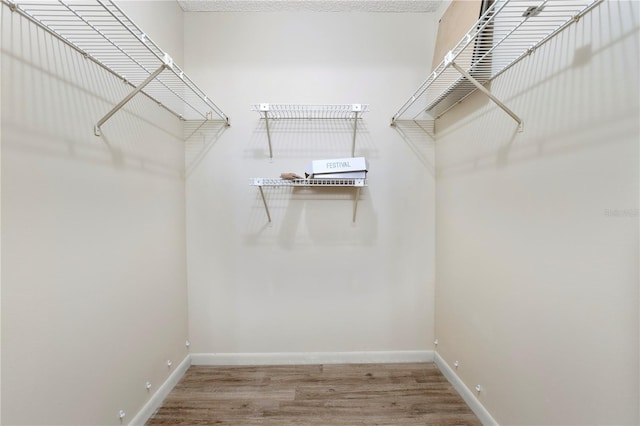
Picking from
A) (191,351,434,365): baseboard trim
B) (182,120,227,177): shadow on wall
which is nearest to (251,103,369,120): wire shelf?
(182,120,227,177): shadow on wall

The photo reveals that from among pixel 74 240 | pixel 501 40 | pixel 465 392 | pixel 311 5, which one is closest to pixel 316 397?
pixel 465 392

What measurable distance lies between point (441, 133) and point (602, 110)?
1.15 m

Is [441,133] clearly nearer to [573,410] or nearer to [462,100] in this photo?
[462,100]

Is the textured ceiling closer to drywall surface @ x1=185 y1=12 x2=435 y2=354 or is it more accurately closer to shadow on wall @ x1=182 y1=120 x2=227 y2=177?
drywall surface @ x1=185 y1=12 x2=435 y2=354

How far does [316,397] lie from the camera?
1.70 m

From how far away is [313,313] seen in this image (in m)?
2.07

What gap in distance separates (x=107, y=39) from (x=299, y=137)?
1228mm

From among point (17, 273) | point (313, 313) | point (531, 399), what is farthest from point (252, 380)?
point (531, 399)

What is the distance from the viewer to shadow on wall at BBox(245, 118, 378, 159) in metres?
2.05

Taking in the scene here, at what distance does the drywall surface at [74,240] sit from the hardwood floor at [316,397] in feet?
1.11

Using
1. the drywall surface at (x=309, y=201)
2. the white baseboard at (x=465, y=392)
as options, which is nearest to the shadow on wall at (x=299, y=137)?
the drywall surface at (x=309, y=201)

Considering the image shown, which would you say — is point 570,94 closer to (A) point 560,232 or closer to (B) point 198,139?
(A) point 560,232

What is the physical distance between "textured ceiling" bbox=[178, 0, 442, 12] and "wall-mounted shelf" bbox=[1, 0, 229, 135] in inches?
28.4

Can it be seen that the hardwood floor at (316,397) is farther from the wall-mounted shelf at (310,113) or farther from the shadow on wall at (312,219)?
the wall-mounted shelf at (310,113)
